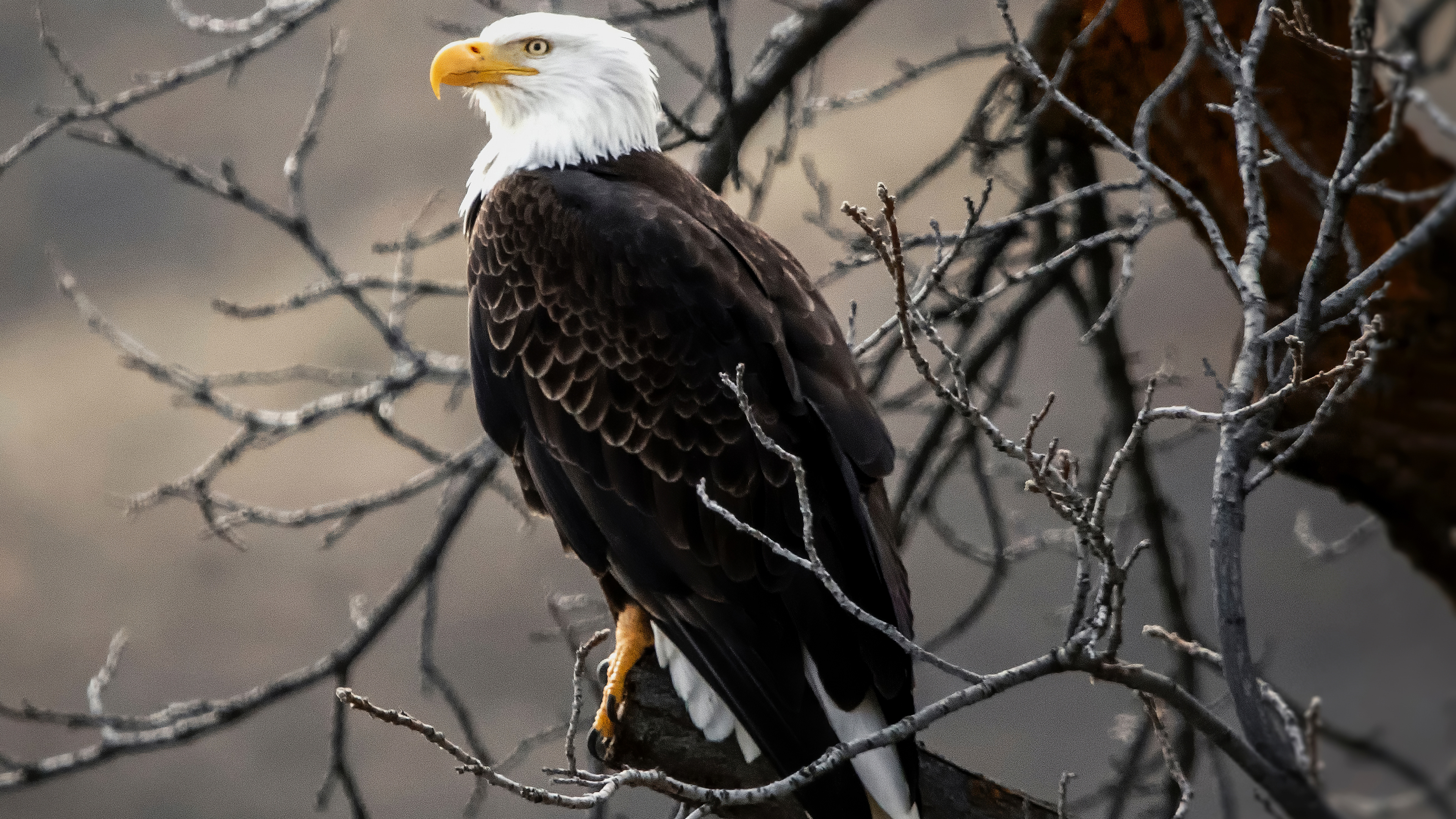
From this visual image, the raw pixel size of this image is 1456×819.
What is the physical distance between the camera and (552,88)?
2.64m

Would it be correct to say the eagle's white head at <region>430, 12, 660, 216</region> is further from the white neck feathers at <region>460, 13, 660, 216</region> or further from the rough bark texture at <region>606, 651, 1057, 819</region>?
the rough bark texture at <region>606, 651, 1057, 819</region>

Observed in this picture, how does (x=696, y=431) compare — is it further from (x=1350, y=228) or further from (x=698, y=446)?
(x=1350, y=228)

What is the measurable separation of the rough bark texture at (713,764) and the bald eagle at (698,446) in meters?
0.03

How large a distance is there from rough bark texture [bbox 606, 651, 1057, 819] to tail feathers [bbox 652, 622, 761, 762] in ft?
0.04

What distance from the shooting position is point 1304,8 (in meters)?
2.51

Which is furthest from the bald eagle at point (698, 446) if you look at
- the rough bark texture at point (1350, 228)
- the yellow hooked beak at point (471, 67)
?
the rough bark texture at point (1350, 228)

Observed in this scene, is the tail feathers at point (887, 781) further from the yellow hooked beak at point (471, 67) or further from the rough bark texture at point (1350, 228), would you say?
the yellow hooked beak at point (471, 67)

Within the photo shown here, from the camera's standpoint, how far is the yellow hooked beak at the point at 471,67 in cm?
259

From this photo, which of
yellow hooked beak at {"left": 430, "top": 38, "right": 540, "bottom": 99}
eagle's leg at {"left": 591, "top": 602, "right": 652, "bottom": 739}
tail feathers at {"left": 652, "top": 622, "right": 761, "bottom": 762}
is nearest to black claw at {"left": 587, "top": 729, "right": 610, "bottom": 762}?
eagle's leg at {"left": 591, "top": 602, "right": 652, "bottom": 739}

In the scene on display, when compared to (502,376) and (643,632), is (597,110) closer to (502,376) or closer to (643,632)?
(502,376)

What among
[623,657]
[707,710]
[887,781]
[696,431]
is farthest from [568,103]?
[887,781]

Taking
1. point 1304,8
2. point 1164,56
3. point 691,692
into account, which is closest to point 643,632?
point 691,692

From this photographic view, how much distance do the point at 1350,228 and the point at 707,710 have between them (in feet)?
4.86

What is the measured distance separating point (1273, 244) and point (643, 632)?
4.63ft
